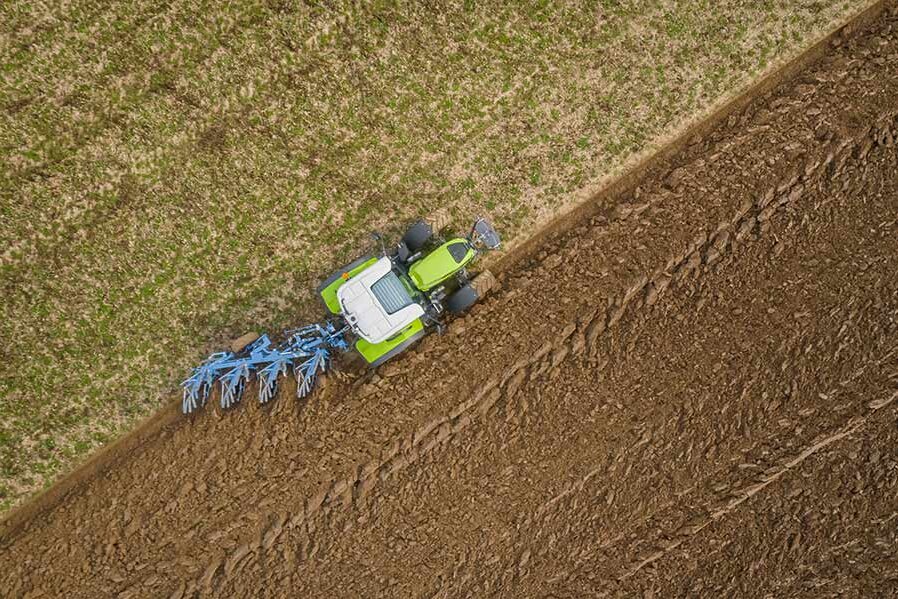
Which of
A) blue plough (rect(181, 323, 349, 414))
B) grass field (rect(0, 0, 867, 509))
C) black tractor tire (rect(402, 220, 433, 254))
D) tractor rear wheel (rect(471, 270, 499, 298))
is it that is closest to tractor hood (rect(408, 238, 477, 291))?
black tractor tire (rect(402, 220, 433, 254))

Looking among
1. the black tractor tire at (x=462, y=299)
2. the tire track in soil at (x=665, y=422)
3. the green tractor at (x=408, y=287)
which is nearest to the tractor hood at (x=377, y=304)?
the green tractor at (x=408, y=287)

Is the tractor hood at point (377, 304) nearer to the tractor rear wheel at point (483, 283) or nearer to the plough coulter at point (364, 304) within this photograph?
the plough coulter at point (364, 304)

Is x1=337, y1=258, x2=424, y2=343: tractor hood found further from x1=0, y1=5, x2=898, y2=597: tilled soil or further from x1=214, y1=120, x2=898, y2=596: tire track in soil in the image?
x1=214, y1=120, x2=898, y2=596: tire track in soil

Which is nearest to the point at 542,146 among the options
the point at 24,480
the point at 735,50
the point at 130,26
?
the point at 735,50

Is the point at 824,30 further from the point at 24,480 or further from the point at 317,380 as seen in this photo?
the point at 24,480

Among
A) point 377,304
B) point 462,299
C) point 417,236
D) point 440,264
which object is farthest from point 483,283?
point 377,304
